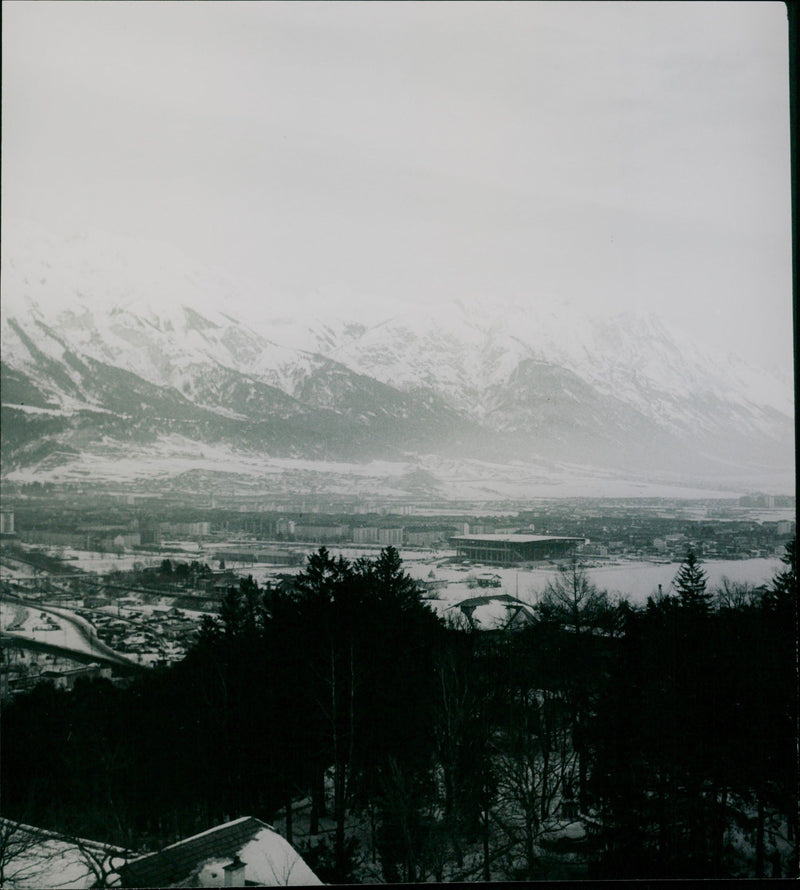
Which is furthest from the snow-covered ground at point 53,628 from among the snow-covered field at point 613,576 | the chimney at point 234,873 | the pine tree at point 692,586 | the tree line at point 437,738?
the pine tree at point 692,586

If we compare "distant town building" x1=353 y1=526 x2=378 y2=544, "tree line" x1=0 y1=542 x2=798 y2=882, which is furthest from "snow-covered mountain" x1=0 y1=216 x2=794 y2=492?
"tree line" x1=0 y1=542 x2=798 y2=882

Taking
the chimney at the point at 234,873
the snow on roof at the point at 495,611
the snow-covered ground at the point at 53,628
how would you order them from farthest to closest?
the snow on roof at the point at 495,611 → the snow-covered ground at the point at 53,628 → the chimney at the point at 234,873

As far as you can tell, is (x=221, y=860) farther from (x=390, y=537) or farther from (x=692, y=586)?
(x=692, y=586)

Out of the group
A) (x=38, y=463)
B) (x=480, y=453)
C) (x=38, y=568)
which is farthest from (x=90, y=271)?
(x=480, y=453)

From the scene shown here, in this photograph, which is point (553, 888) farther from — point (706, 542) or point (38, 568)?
point (38, 568)

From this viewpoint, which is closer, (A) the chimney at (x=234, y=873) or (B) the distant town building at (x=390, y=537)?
(A) the chimney at (x=234, y=873)

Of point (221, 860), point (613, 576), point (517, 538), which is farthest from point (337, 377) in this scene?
point (221, 860)

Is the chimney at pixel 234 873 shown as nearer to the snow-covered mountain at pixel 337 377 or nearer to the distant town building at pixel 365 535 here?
the distant town building at pixel 365 535
